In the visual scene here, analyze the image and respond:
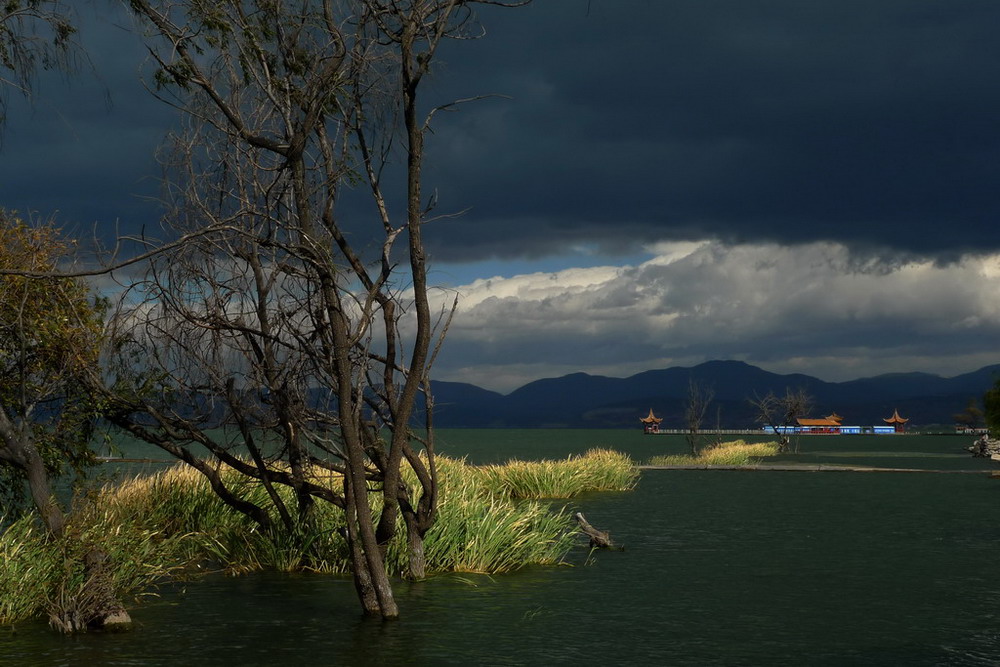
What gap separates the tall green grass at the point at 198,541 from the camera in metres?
15.3

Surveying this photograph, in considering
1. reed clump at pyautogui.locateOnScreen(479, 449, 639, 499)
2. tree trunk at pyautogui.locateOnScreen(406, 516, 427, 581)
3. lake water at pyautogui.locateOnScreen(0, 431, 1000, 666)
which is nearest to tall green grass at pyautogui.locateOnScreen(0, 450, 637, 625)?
lake water at pyautogui.locateOnScreen(0, 431, 1000, 666)

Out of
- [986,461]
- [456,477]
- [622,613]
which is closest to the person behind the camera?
[622,613]

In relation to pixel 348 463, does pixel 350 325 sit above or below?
above

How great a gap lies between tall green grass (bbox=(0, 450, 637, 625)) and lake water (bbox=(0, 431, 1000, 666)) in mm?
497

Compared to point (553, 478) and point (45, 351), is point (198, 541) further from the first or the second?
point (553, 478)

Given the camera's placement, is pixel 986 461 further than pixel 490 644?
Yes

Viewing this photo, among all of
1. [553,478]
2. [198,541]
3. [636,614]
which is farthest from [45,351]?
[553,478]

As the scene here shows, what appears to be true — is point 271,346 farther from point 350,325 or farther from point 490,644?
point 490,644

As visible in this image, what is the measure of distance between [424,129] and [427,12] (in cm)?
163

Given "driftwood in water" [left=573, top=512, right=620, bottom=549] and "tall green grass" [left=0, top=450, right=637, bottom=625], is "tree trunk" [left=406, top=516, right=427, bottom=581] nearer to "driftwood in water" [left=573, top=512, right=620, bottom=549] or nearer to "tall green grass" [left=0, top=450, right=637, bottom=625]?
"tall green grass" [left=0, top=450, right=637, bottom=625]

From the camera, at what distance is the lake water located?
555 inches

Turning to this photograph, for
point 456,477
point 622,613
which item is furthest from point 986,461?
point 622,613

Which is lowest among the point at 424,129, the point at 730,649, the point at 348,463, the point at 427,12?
the point at 730,649

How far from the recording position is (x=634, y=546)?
26859mm
